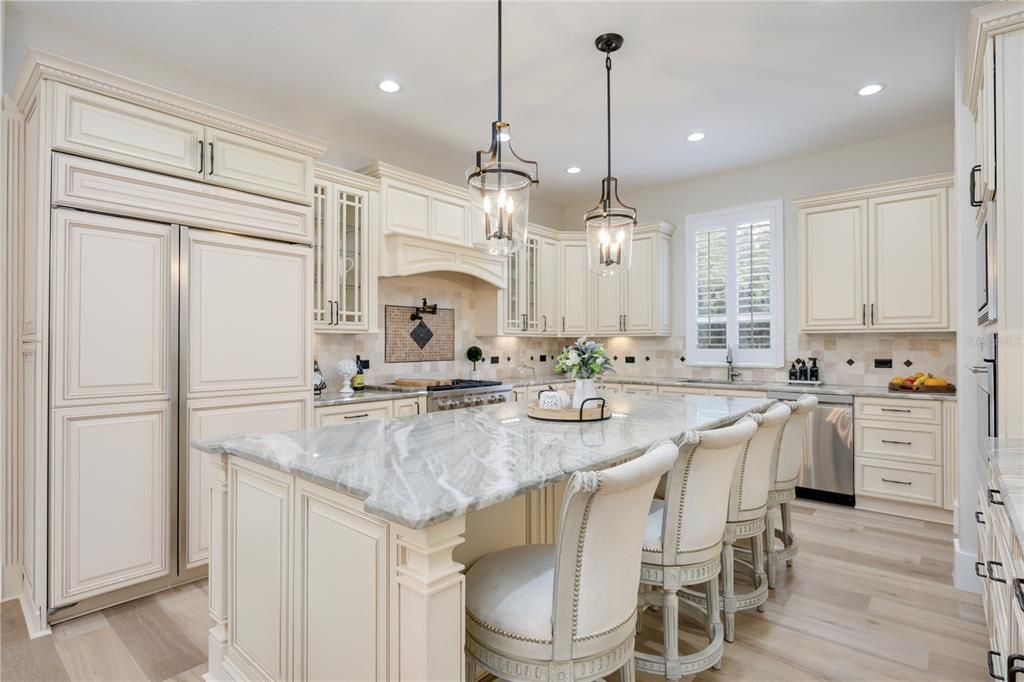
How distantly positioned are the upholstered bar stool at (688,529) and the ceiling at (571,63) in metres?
2.23

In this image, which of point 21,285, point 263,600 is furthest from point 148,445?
point 263,600

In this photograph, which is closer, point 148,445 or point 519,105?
point 148,445

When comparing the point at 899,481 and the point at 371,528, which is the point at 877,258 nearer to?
the point at 899,481

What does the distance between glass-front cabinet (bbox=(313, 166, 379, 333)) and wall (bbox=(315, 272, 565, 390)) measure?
0.39m

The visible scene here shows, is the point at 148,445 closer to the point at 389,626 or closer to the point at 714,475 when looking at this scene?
the point at 389,626

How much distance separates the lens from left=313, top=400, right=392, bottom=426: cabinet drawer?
11.2 ft

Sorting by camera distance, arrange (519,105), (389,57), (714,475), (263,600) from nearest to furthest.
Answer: (263,600)
(714,475)
(389,57)
(519,105)

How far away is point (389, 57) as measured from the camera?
3.21m

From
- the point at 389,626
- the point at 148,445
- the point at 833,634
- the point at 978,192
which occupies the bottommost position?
the point at 833,634

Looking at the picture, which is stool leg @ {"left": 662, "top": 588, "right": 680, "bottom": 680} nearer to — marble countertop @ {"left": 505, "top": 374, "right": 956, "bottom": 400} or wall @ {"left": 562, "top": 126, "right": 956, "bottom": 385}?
marble countertop @ {"left": 505, "top": 374, "right": 956, "bottom": 400}

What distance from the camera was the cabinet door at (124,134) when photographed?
2.43 metres

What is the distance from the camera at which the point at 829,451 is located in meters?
4.23

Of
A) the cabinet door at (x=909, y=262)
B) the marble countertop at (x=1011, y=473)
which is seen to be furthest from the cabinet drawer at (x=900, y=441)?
the marble countertop at (x=1011, y=473)

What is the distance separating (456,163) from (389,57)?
1.97 metres
